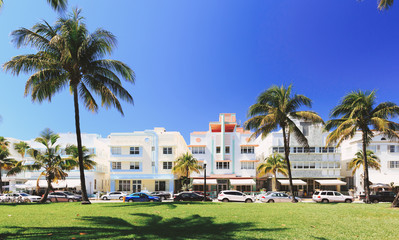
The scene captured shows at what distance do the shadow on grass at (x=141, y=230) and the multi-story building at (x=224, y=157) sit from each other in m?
38.1

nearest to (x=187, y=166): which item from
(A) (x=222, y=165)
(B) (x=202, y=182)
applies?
(B) (x=202, y=182)

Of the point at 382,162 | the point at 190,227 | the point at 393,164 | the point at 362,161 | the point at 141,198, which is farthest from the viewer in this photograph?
the point at 393,164

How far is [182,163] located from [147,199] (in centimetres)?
1771

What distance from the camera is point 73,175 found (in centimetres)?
5053

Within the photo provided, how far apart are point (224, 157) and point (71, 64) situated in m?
35.8

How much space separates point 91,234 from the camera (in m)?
9.51

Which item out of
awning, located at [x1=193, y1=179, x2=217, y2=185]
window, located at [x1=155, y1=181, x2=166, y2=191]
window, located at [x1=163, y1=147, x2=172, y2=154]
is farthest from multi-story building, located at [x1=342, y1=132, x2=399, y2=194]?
window, located at [x1=155, y1=181, x2=166, y2=191]

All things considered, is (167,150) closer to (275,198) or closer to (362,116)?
(275,198)

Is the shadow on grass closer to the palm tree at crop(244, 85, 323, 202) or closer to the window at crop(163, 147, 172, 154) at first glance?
the palm tree at crop(244, 85, 323, 202)

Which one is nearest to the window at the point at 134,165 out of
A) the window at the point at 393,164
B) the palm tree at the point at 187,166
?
the palm tree at the point at 187,166

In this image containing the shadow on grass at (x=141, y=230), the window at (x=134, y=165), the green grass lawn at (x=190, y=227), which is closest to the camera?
the shadow on grass at (x=141, y=230)

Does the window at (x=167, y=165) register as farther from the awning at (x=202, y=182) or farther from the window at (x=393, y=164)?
the window at (x=393, y=164)

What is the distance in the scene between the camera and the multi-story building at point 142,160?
51.8 m

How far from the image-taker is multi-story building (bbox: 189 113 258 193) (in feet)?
168
